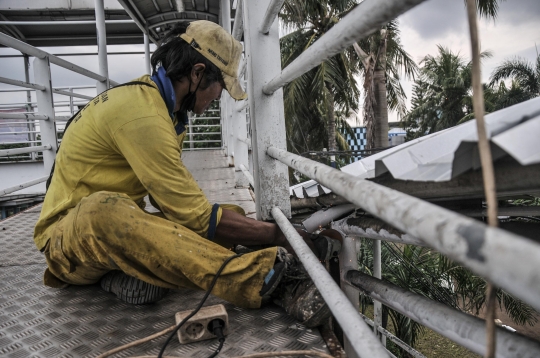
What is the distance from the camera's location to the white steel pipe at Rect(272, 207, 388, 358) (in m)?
0.85

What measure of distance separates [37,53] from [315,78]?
1254 cm

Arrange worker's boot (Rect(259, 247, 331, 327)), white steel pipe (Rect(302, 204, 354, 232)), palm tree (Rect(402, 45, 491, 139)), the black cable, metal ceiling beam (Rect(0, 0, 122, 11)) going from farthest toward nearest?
palm tree (Rect(402, 45, 491, 139)) → metal ceiling beam (Rect(0, 0, 122, 11)) → white steel pipe (Rect(302, 204, 354, 232)) → worker's boot (Rect(259, 247, 331, 327)) → the black cable

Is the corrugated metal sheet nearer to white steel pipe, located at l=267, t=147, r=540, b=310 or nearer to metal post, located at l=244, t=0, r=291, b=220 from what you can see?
white steel pipe, located at l=267, t=147, r=540, b=310

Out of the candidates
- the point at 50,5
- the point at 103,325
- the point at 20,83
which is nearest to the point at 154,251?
the point at 103,325

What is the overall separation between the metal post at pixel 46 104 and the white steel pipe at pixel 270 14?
8.33 feet

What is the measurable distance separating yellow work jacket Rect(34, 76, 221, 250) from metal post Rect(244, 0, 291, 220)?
337 mm

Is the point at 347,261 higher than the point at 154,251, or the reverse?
the point at 154,251

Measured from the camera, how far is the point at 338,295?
1054mm

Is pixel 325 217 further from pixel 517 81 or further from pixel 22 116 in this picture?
pixel 517 81

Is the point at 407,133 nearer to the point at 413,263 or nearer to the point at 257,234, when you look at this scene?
the point at 413,263

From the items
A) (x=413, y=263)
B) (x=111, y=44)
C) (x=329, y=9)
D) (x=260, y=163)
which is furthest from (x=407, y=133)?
(x=260, y=163)

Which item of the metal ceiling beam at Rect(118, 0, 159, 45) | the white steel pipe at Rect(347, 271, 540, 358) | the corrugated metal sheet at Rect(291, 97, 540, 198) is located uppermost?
the metal ceiling beam at Rect(118, 0, 159, 45)

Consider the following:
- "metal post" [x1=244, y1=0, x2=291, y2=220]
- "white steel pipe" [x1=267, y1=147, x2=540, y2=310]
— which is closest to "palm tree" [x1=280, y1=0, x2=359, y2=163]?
"metal post" [x1=244, y1=0, x2=291, y2=220]

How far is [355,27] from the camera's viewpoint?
0.88 meters
